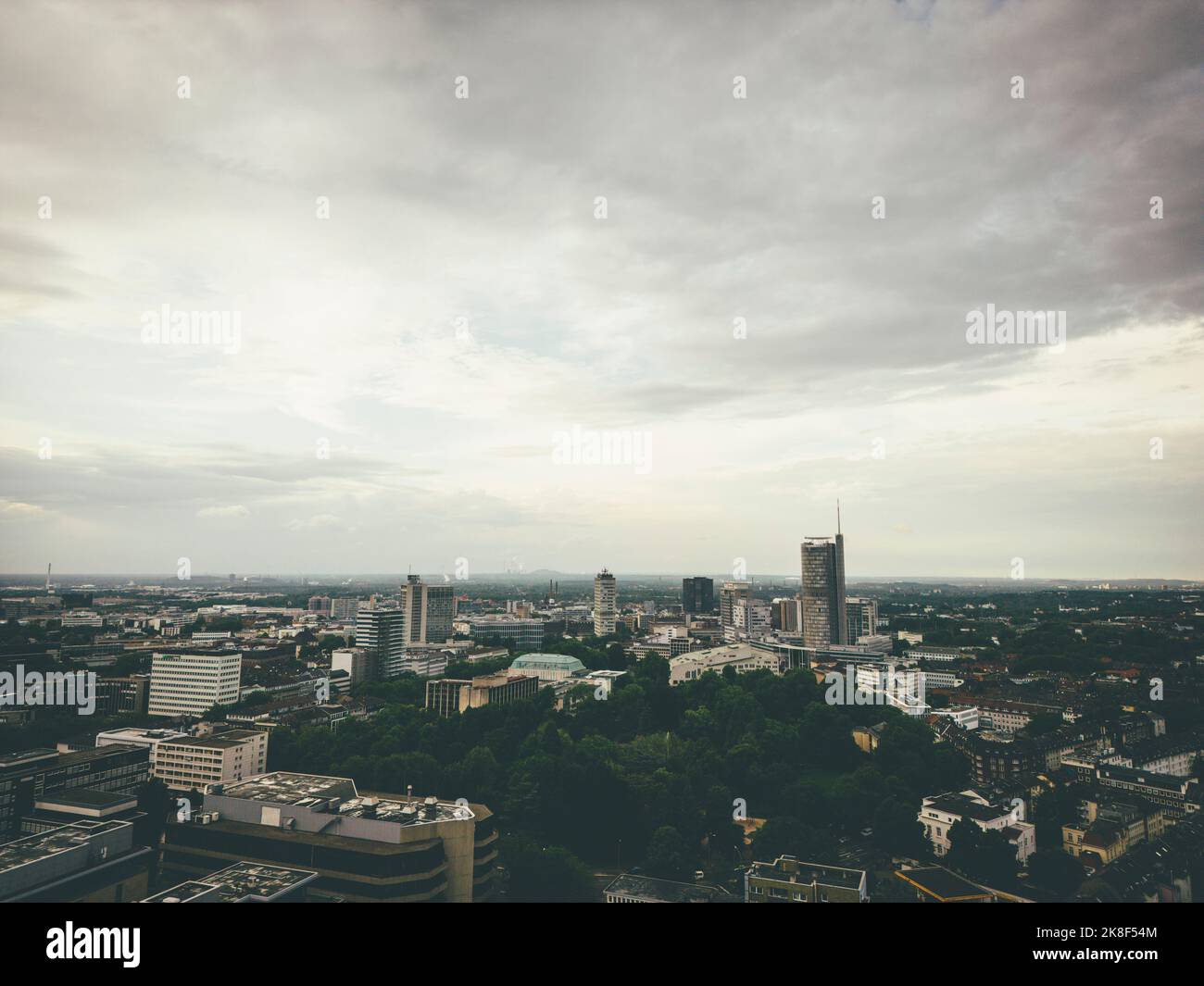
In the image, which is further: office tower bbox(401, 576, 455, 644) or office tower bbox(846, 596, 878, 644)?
office tower bbox(846, 596, 878, 644)

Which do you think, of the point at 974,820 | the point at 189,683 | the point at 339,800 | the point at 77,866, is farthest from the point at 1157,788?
the point at 189,683

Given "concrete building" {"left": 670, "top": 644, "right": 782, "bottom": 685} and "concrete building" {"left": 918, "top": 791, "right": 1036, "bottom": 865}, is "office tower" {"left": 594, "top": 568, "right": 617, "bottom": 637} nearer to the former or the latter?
"concrete building" {"left": 670, "top": 644, "right": 782, "bottom": 685}

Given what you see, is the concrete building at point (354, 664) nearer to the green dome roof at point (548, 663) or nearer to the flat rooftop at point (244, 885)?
the green dome roof at point (548, 663)

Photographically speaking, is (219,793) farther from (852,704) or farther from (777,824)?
(852,704)

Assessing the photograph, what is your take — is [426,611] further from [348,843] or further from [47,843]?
[47,843]

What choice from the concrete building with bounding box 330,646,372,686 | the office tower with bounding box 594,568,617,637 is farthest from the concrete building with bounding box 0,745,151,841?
the office tower with bounding box 594,568,617,637

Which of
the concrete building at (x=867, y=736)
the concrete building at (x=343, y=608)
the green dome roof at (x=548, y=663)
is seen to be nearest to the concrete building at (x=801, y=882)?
the concrete building at (x=867, y=736)

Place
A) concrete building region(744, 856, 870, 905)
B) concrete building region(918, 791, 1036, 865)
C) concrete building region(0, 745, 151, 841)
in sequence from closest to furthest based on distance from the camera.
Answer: concrete building region(744, 856, 870, 905) < concrete building region(918, 791, 1036, 865) < concrete building region(0, 745, 151, 841)
